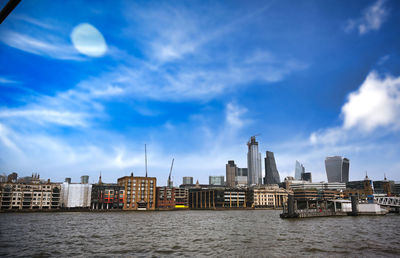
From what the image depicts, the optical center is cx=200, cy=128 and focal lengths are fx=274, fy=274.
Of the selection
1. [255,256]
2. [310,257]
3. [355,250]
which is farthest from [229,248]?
[355,250]

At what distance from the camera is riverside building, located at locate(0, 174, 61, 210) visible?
179 metres

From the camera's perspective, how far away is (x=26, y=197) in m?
186

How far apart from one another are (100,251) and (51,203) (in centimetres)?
18931

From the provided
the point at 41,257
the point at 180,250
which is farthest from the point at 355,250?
the point at 41,257

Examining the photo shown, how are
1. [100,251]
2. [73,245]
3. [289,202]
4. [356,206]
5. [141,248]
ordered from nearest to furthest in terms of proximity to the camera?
[100,251]
[141,248]
[73,245]
[289,202]
[356,206]

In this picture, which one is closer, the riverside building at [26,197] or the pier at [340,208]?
the pier at [340,208]

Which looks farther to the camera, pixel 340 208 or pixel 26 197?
pixel 26 197

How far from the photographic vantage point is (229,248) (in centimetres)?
4006

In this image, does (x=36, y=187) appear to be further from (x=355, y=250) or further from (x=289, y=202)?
(x=355, y=250)

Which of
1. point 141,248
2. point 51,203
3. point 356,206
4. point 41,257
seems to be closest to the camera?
point 41,257

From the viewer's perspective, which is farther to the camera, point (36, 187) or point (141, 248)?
point (36, 187)

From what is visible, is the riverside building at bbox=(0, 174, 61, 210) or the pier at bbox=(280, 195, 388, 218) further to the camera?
the riverside building at bbox=(0, 174, 61, 210)

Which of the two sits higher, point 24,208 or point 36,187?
point 36,187

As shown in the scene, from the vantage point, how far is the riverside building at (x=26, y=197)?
17912 cm
